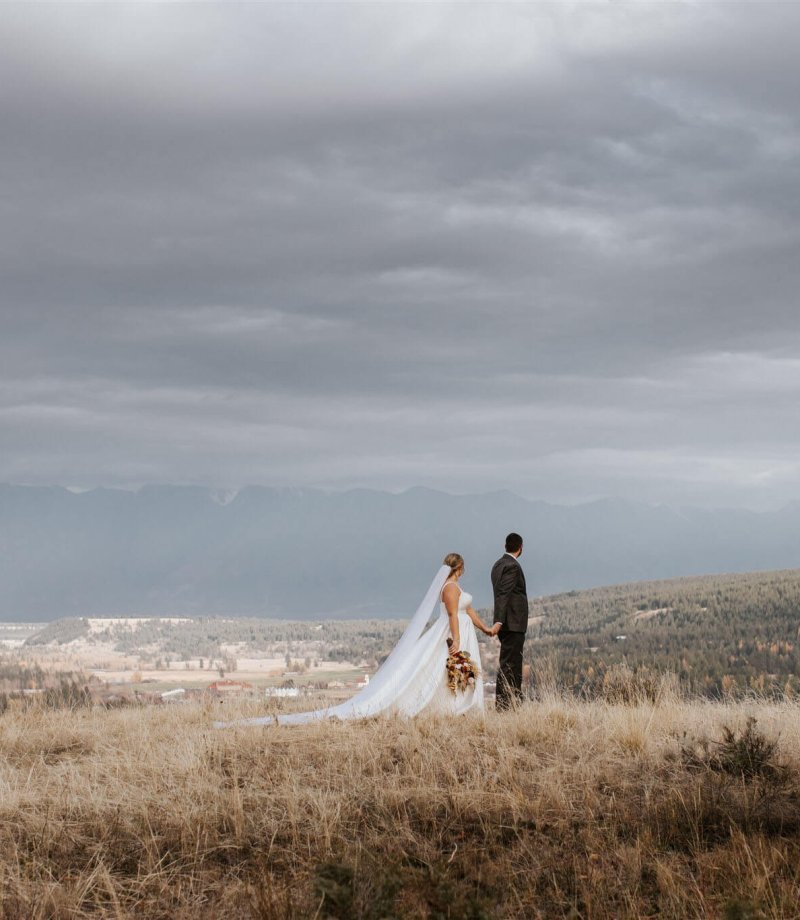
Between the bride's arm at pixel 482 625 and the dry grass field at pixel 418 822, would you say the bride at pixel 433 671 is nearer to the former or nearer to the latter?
the bride's arm at pixel 482 625

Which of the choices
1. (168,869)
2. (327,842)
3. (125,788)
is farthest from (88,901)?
(125,788)

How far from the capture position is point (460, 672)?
58.6 feet

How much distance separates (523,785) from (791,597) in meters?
112

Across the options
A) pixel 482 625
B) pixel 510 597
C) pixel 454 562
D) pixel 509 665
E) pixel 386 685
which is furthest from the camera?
pixel 454 562

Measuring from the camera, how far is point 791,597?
115 m

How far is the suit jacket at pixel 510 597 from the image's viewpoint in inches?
698

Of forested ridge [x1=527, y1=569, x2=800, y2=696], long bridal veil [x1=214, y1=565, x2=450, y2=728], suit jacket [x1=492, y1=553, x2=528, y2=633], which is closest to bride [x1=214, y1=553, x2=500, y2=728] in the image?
long bridal veil [x1=214, y1=565, x2=450, y2=728]

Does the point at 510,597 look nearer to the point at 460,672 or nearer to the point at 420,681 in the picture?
the point at 460,672

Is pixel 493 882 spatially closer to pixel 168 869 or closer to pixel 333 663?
pixel 168 869

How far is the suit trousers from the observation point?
17641 mm

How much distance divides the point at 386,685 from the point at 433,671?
0.82 metres

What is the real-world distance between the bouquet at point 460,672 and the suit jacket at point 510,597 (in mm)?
840

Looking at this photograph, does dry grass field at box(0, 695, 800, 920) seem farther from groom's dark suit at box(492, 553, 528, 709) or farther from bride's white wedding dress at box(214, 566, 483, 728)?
groom's dark suit at box(492, 553, 528, 709)

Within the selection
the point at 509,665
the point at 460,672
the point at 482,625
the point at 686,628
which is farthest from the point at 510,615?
the point at 686,628
